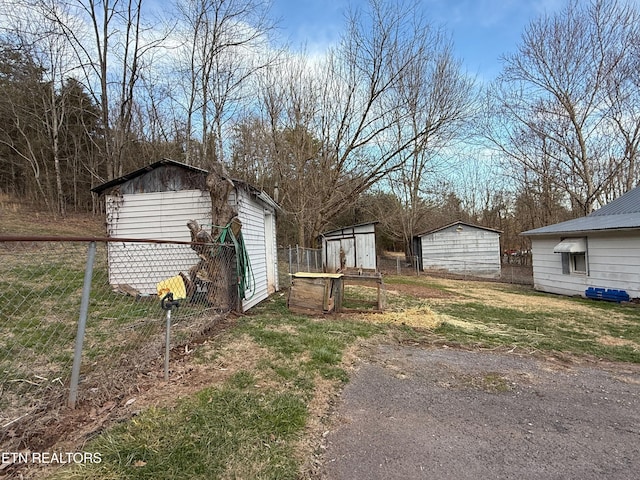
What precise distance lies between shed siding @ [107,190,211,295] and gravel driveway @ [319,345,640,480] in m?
4.97

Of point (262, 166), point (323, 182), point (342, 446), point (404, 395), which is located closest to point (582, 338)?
point (404, 395)

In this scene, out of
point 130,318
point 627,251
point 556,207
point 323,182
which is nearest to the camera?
point 130,318

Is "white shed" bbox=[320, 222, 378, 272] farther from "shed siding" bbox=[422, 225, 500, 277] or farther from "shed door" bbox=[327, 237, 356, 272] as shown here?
"shed siding" bbox=[422, 225, 500, 277]

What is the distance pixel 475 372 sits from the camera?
376 cm

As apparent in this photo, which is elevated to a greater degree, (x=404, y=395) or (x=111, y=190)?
(x=111, y=190)

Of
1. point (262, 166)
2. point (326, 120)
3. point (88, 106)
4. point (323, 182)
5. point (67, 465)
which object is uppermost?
point (88, 106)

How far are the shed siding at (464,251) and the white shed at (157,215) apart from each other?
15.0 metres

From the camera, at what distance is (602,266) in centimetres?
994

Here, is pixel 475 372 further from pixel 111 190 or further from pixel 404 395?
pixel 111 190

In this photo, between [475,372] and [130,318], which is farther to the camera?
[130,318]

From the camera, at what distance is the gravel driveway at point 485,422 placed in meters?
2.08

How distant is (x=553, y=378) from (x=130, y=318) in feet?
19.2

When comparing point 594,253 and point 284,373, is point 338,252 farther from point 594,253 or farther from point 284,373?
point 284,373

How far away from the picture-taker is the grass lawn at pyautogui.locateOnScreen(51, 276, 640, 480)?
200 centimetres
